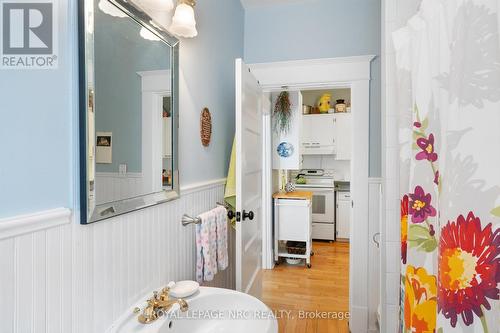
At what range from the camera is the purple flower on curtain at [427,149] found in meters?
0.95

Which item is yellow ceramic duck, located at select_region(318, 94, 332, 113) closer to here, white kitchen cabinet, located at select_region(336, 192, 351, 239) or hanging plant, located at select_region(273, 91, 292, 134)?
hanging plant, located at select_region(273, 91, 292, 134)

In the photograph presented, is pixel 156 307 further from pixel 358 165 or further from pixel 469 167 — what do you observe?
pixel 358 165

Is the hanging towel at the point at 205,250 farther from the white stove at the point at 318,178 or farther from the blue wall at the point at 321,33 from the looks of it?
the white stove at the point at 318,178

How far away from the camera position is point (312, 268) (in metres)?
3.59

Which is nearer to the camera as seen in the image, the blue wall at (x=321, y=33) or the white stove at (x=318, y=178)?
the blue wall at (x=321, y=33)

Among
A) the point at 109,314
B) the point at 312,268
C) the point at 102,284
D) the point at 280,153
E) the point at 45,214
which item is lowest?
the point at 312,268

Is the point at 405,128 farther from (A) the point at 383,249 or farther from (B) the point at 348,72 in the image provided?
(B) the point at 348,72

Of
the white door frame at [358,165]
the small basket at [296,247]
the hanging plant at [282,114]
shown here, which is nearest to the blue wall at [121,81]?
the white door frame at [358,165]

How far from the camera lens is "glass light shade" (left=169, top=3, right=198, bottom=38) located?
128cm

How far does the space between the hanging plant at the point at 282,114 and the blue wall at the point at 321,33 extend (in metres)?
1.27

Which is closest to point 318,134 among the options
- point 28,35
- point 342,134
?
point 342,134

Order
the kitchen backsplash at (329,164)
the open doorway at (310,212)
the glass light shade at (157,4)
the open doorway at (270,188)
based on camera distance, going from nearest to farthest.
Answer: the glass light shade at (157,4) → the open doorway at (270,188) → the open doorway at (310,212) → the kitchen backsplash at (329,164)

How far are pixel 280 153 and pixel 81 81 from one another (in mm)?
3153

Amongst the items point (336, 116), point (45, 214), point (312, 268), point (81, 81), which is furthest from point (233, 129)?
point (336, 116)
